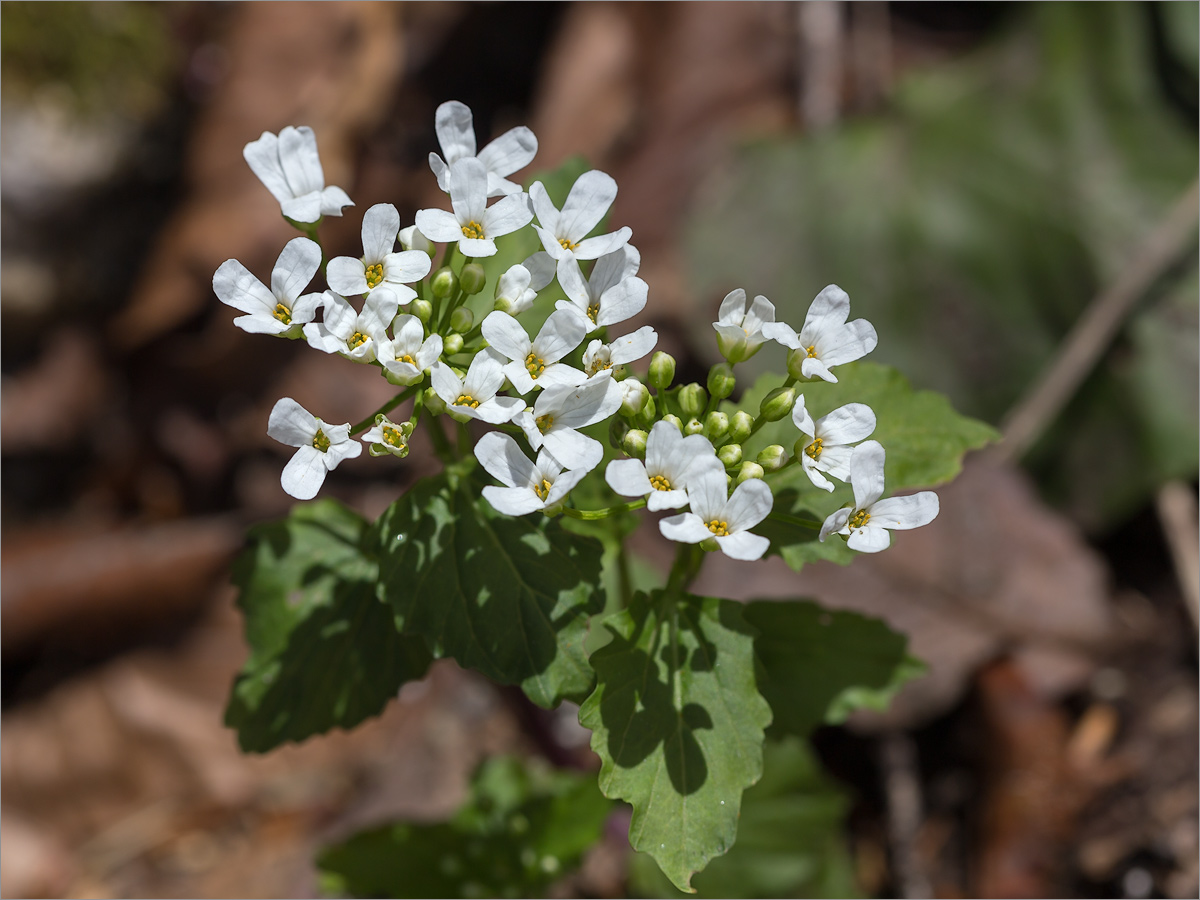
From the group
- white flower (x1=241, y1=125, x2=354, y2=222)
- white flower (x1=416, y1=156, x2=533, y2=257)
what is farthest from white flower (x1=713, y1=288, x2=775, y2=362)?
white flower (x1=241, y1=125, x2=354, y2=222)

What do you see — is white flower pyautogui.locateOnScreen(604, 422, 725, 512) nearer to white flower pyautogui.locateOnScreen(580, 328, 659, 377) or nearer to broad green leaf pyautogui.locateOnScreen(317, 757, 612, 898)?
white flower pyautogui.locateOnScreen(580, 328, 659, 377)

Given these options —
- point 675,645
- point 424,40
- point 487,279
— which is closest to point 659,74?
point 424,40

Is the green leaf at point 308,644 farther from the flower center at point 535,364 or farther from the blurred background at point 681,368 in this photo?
the blurred background at point 681,368

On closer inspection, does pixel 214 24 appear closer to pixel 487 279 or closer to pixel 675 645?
pixel 487 279

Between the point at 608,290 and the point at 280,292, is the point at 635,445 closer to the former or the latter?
the point at 608,290

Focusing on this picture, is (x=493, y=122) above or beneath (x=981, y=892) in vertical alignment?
above

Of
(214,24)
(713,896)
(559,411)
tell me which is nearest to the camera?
(559,411)

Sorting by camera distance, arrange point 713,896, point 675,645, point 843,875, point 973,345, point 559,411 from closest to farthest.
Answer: point 559,411 < point 675,645 < point 713,896 < point 843,875 < point 973,345
